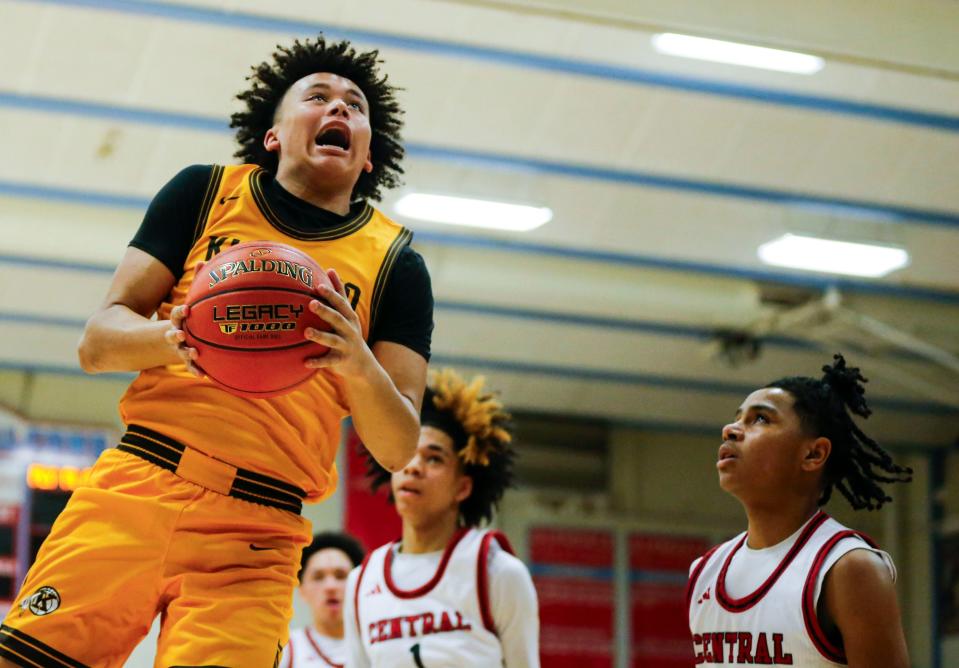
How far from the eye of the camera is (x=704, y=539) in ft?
48.2

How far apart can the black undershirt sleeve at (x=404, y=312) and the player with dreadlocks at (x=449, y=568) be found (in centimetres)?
189

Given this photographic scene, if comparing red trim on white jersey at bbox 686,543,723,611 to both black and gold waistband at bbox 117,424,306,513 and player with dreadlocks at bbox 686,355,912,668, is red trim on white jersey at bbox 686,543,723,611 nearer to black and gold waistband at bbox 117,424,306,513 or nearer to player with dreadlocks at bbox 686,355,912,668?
player with dreadlocks at bbox 686,355,912,668

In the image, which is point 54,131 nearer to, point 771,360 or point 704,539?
point 771,360

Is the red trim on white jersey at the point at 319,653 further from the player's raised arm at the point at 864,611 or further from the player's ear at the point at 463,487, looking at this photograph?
the player's raised arm at the point at 864,611

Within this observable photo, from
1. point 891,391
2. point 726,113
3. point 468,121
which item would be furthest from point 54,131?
point 891,391

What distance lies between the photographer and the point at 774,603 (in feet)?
11.4

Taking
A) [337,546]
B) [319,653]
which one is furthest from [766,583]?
[337,546]

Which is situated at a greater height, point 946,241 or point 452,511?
point 946,241

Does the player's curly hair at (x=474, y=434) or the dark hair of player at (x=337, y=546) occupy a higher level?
the player's curly hair at (x=474, y=434)

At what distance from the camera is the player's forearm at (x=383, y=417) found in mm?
2666

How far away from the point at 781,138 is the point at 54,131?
474 cm

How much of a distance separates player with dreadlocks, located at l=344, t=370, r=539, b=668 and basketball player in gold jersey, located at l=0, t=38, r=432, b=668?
1.91 meters

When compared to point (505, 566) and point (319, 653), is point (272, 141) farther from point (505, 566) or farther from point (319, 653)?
point (319, 653)

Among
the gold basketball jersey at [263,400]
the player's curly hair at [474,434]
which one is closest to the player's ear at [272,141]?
the gold basketball jersey at [263,400]
